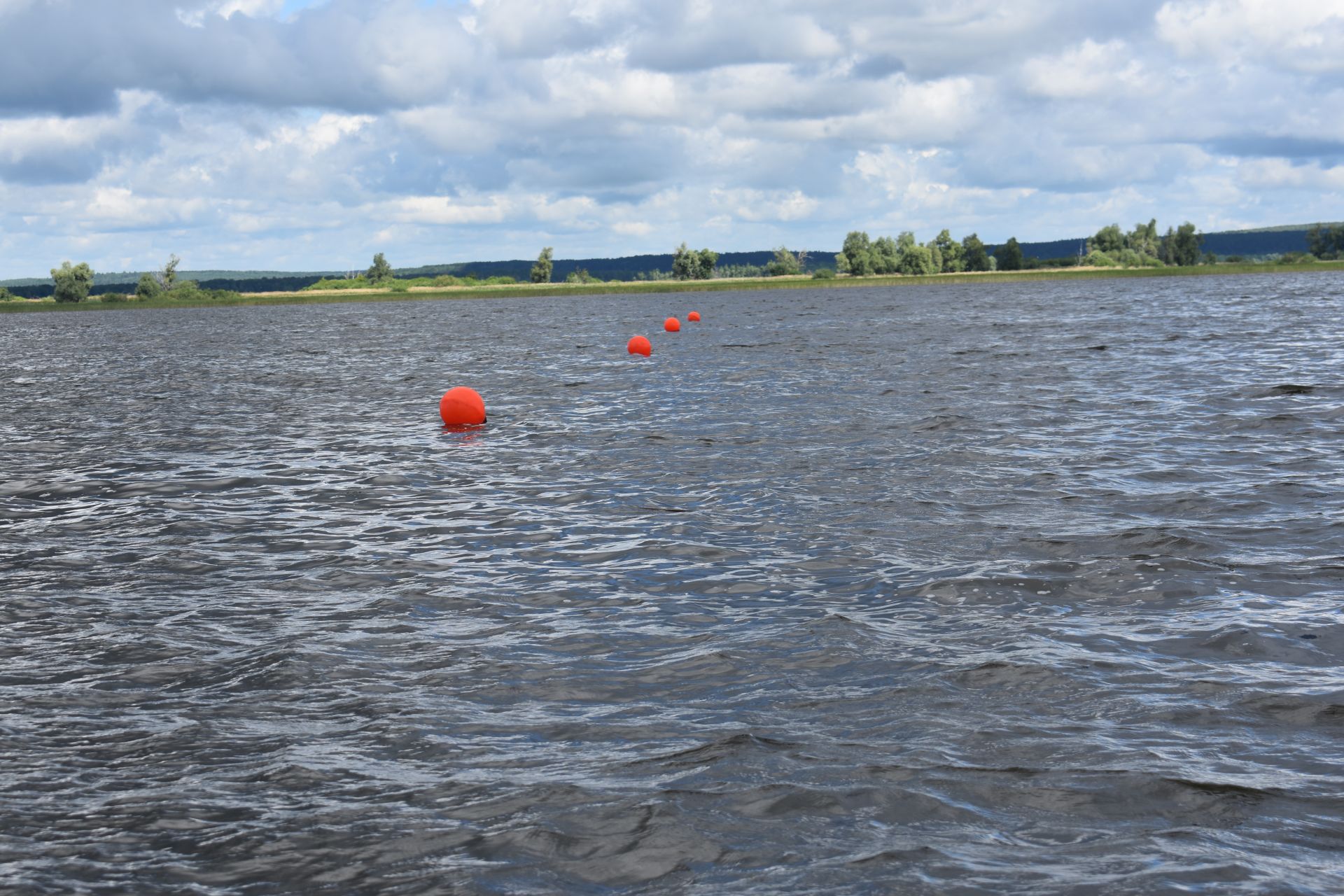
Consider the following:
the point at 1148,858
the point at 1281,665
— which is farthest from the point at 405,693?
the point at 1281,665

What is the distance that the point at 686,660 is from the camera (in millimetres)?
11164

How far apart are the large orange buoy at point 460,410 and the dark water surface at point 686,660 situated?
211 cm

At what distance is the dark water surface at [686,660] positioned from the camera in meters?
7.46

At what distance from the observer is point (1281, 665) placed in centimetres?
1062

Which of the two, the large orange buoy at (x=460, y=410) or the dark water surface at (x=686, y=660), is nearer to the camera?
the dark water surface at (x=686, y=660)

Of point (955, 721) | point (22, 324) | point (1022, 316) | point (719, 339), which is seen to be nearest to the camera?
point (955, 721)

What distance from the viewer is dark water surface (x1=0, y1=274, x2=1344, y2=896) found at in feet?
24.5

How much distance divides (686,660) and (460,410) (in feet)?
65.6

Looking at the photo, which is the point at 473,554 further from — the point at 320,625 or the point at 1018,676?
the point at 1018,676

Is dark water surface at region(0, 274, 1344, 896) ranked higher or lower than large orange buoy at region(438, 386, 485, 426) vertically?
lower

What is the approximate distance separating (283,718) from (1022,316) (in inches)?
3349

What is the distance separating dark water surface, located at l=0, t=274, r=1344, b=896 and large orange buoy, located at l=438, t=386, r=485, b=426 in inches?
83.2

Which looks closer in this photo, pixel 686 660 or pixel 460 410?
pixel 686 660

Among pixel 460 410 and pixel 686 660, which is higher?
pixel 460 410
